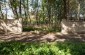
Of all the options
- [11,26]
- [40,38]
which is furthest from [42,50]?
[11,26]

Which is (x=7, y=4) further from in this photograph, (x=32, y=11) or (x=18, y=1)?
(x=32, y=11)

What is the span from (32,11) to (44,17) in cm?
154

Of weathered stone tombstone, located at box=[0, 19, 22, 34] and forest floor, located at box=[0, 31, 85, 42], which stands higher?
weathered stone tombstone, located at box=[0, 19, 22, 34]

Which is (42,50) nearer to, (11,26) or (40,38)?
(40,38)

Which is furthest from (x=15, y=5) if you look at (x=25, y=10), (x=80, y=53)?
(x=80, y=53)

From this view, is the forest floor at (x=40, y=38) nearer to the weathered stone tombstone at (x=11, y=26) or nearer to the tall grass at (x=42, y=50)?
the weathered stone tombstone at (x=11, y=26)

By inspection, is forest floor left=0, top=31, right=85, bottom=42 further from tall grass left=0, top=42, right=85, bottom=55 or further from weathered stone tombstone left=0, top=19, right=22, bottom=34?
tall grass left=0, top=42, right=85, bottom=55

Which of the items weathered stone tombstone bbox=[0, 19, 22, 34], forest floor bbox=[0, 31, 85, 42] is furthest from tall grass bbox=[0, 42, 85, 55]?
weathered stone tombstone bbox=[0, 19, 22, 34]

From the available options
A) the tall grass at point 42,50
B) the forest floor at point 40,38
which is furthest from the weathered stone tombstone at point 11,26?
the tall grass at point 42,50

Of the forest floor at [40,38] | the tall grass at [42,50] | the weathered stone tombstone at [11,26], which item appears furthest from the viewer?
the weathered stone tombstone at [11,26]

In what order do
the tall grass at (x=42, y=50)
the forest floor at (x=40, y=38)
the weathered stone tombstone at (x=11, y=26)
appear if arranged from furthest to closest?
the weathered stone tombstone at (x=11, y=26) → the forest floor at (x=40, y=38) → the tall grass at (x=42, y=50)

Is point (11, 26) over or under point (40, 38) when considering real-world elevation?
over

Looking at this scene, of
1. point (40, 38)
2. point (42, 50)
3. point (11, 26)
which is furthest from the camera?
point (11, 26)

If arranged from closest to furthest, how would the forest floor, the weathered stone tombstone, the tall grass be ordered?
the tall grass
the forest floor
the weathered stone tombstone
